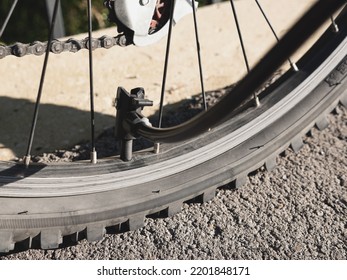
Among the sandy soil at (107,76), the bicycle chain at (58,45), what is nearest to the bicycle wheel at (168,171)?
the bicycle chain at (58,45)

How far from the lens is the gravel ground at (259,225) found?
5.29 ft

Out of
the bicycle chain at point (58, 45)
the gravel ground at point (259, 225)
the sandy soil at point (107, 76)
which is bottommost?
the gravel ground at point (259, 225)

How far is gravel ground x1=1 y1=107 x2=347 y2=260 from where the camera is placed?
1.61 metres

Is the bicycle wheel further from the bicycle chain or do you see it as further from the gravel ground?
the bicycle chain

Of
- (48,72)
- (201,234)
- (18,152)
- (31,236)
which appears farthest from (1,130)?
(201,234)

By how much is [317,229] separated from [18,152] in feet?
3.12

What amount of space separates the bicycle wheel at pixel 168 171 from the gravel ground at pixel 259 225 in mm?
47

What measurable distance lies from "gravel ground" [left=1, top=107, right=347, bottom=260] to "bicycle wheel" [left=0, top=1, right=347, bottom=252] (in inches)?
1.9

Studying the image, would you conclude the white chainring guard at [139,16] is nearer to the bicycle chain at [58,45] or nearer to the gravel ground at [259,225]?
the bicycle chain at [58,45]

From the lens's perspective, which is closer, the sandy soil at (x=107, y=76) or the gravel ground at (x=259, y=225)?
the gravel ground at (x=259, y=225)

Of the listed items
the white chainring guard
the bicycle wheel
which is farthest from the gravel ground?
the white chainring guard

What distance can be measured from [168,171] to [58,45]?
1.42ft

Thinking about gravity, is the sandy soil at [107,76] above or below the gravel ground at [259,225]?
above
